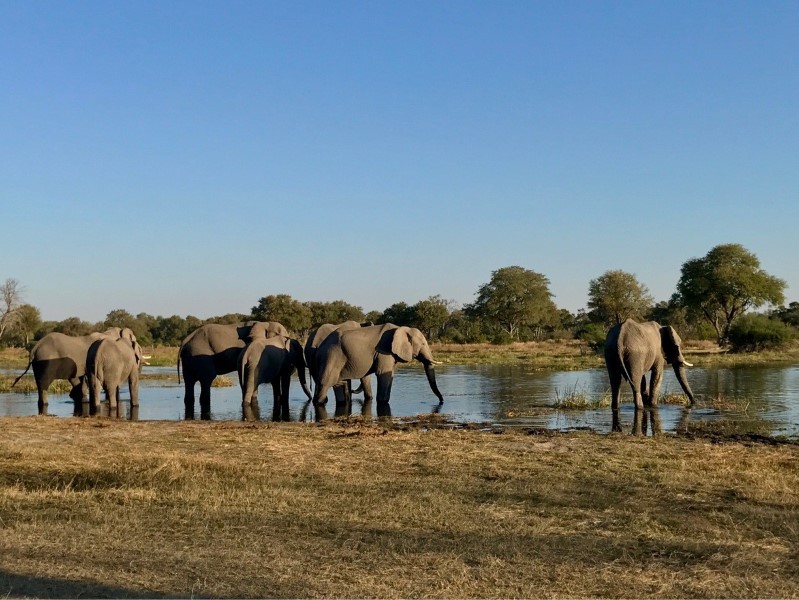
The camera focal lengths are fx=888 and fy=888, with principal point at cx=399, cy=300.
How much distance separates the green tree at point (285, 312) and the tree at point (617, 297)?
26.7 m

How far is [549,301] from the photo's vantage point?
314 feet

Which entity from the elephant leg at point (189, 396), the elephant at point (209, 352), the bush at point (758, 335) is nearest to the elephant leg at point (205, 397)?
the elephant at point (209, 352)

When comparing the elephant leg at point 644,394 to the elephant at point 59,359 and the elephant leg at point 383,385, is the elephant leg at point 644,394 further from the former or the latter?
the elephant at point 59,359

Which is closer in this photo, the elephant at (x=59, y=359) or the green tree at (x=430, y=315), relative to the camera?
the elephant at (x=59, y=359)

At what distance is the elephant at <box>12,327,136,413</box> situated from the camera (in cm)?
2383

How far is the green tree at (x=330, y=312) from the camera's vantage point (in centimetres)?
8694

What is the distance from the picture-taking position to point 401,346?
23.8 meters

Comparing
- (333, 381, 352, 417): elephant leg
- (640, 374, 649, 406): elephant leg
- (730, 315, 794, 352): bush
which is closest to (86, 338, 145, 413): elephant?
(333, 381, 352, 417): elephant leg

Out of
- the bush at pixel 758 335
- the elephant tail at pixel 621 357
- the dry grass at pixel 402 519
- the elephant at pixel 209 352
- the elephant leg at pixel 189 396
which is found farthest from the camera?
the bush at pixel 758 335

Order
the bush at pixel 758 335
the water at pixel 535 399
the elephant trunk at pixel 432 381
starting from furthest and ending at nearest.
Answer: the bush at pixel 758 335 < the elephant trunk at pixel 432 381 < the water at pixel 535 399

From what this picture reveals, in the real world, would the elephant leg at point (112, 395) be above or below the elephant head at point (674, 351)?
below

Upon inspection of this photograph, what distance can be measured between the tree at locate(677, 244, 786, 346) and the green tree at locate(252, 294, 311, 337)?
32529 mm

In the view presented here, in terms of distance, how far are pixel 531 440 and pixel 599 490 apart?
493cm

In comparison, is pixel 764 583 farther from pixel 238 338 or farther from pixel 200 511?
pixel 238 338
